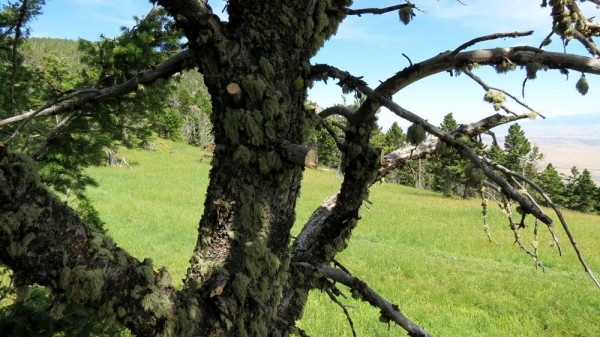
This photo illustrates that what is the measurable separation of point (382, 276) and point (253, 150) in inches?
488

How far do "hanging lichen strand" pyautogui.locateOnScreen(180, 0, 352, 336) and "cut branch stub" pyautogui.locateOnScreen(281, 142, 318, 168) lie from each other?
0.13 ft

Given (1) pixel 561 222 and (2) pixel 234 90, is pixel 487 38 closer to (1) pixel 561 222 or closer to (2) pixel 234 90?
(1) pixel 561 222

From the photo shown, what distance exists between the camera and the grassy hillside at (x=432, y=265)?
992cm

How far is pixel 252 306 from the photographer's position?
2.18 meters

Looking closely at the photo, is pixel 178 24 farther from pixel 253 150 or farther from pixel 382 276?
pixel 382 276

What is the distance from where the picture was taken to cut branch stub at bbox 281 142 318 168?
2.00m

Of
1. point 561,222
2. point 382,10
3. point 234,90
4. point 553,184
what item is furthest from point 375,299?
point 553,184

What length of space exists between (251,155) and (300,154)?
0.27 m

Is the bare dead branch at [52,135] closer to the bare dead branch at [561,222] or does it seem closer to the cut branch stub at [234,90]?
the cut branch stub at [234,90]

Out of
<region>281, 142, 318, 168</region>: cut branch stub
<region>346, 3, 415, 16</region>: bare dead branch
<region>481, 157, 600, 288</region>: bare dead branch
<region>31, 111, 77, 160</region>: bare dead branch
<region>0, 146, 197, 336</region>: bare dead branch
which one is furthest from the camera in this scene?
<region>31, 111, 77, 160</region>: bare dead branch

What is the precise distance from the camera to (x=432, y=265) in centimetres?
1512

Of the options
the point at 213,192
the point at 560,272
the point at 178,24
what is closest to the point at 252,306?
the point at 213,192

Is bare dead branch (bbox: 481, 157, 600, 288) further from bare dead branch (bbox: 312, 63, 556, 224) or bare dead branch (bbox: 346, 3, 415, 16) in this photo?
bare dead branch (bbox: 346, 3, 415, 16)

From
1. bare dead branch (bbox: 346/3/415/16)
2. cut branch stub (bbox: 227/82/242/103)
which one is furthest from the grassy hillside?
bare dead branch (bbox: 346/3/415/16)
